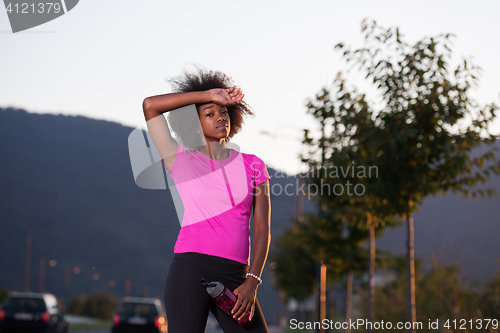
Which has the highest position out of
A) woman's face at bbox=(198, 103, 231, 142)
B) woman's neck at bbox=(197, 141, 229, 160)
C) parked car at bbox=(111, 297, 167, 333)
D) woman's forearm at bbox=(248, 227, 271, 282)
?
woman's face at bbox=(198, 103, 231, 142)

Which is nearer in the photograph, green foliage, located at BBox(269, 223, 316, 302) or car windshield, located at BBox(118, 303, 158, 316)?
car windshield, located at BBox(118, 303, 158, 316)

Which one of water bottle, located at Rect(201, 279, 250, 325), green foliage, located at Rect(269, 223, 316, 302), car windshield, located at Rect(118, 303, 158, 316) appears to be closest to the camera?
water bottle, located at Rect(201, 279, 250, 325)

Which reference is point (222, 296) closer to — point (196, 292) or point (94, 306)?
point (196, 292)

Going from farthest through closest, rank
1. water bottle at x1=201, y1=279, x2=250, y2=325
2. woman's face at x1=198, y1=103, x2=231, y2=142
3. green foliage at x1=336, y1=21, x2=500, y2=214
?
green foliage at x1=336, y1=21, x2=500, y2=214
woman's face at x1=198, y1=103, x2=231, y2=142
water bottle at x1=201, y1=279, x2=250, y2=325

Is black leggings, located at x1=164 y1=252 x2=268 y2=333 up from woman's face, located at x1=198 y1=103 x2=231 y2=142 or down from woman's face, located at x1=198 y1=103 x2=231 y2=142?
down

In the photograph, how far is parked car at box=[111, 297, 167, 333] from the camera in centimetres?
1734

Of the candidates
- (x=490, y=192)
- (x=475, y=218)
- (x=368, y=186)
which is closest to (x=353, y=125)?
(x=368, y=186)

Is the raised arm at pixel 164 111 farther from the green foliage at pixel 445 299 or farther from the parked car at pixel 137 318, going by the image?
the parked car at pixel 137 318

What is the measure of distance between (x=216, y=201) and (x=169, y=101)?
0.56m

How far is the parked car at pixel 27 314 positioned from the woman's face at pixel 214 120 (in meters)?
16.1

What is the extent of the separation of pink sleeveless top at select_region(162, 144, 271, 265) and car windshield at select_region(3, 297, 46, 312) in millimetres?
16211

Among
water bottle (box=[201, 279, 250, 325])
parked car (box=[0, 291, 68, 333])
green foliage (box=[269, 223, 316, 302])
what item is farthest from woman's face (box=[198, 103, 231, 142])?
parked car (box=[0, 291, 68, 333])

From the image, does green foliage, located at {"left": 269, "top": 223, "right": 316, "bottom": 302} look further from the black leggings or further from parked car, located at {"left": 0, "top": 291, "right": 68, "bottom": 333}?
the black leggings

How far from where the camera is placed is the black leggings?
2586 mm
